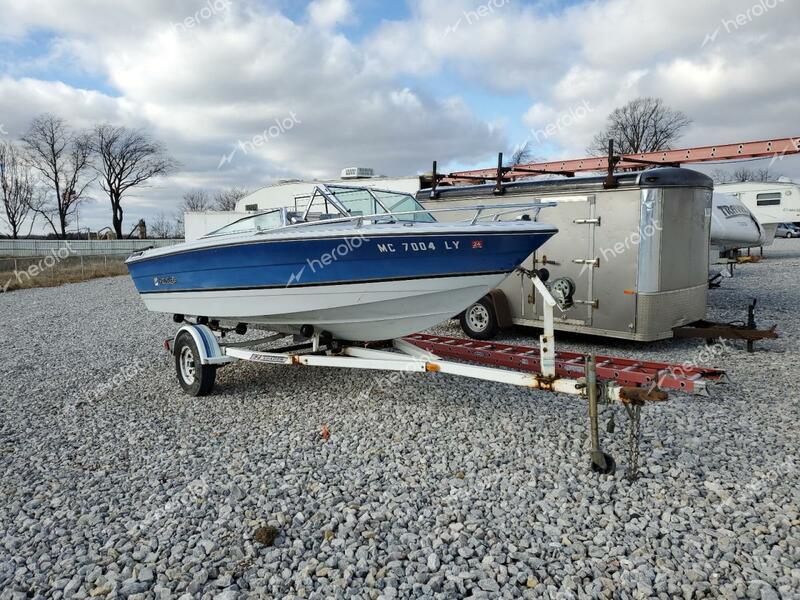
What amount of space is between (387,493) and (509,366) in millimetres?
2485

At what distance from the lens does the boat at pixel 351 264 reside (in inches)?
185

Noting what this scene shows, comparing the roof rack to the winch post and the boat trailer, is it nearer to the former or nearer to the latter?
the boat trailer

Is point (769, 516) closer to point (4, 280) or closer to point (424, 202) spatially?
point (424, 202)

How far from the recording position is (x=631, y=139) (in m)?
44.0

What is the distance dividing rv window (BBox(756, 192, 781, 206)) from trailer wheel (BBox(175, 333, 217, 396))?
90.3 ft

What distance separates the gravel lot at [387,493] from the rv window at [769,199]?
2372cm

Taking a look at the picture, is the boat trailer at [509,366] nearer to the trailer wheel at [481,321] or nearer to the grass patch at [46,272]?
the trailer wheel at [481,321]

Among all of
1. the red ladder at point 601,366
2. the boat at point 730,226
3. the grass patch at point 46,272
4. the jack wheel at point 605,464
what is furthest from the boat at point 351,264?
the grass patch at point 46,272

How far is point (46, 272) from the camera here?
74.8 ft

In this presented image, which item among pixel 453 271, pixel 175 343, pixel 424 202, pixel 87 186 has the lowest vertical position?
A: pixel 175 343

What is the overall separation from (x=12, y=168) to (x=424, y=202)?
163 ft

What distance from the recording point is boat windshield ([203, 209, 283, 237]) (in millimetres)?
5539

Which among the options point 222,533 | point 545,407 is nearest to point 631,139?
point 545,407

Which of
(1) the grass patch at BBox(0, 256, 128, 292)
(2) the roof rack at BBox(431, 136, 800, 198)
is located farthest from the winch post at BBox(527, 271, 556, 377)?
(1) the grass patch at BBox(0, 256, 128, 292)
